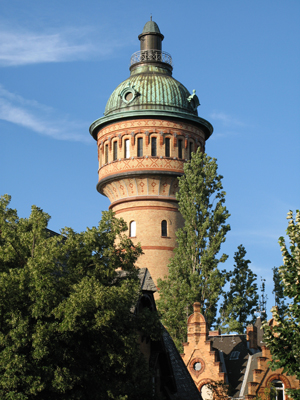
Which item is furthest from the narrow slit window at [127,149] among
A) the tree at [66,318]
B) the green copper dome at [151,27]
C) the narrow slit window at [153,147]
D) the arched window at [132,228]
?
the tree at [66,318]

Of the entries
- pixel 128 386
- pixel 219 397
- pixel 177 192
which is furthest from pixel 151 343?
pixel 177 192

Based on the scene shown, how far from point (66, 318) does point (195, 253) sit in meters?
24.8

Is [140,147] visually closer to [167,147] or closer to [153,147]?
[153,147]

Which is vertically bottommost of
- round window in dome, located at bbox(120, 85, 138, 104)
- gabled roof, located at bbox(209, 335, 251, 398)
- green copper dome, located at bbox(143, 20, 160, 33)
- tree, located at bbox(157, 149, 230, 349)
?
gabled roof, located at bbox(209, 335, 251, 398)

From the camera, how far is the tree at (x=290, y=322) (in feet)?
63.6

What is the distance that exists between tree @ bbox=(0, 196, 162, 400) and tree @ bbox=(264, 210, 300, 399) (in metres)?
3.68

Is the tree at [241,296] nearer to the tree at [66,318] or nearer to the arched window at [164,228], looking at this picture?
the arched window at [164,228]

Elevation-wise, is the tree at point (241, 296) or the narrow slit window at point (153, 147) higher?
the narrow slit window at point (153, 147)

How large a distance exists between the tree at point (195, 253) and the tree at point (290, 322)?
20.0 meters

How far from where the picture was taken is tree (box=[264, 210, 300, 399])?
19391 mm

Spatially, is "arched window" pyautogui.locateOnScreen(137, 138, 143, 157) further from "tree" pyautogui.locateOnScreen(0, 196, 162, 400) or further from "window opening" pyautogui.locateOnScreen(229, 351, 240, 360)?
"tree" pyautogui.locateOnScreen(0, 196, 162, 400)

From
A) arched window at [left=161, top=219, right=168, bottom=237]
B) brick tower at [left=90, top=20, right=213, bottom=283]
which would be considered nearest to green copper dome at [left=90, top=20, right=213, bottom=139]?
brick tower at [left=90, top=20, right=213, bottom=283]

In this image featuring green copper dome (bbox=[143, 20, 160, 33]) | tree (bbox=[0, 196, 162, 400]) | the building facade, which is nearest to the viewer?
tree (bbox=[0, 196, 162, 400])

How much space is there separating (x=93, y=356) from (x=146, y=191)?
26165 mm
